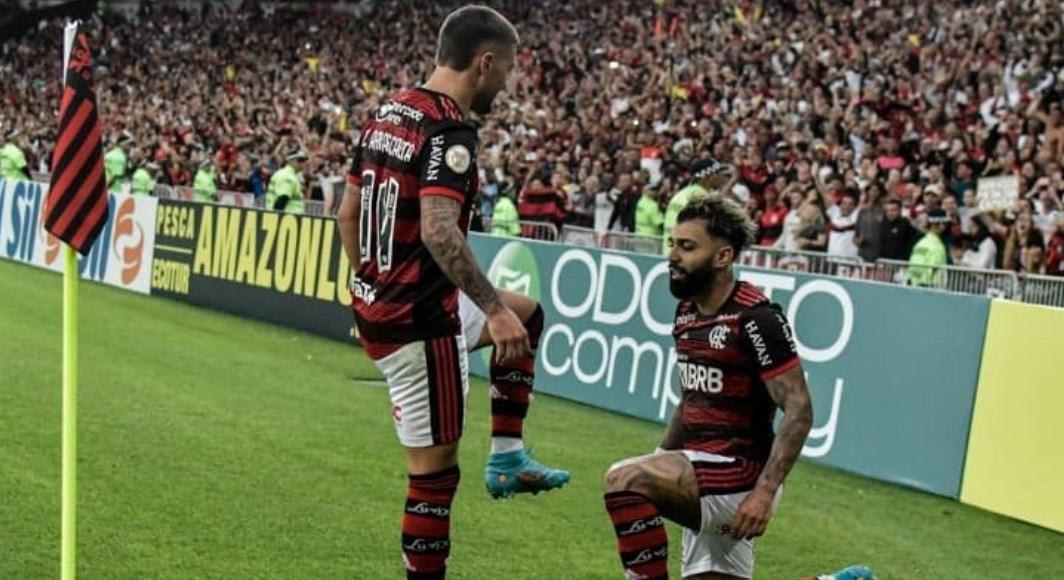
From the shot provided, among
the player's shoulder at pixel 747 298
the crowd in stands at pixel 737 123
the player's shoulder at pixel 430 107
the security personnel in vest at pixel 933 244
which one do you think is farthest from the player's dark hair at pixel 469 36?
the security personnel in vest at pixel 933 244

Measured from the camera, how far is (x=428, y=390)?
5.52 m

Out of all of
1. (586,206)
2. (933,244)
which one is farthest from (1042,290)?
(586,206)

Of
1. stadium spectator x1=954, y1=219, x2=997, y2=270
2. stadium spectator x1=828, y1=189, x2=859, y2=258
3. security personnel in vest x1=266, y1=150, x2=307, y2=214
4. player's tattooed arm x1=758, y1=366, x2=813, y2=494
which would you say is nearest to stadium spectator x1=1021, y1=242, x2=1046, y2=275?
stadium spectator x1=954, y1=219, x2=997, y2=270

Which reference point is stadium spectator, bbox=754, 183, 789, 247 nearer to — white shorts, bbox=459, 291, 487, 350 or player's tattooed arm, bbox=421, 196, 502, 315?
white shorts, bbox=459, 291, 487, 350

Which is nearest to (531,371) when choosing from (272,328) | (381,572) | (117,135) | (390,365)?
(390,365)

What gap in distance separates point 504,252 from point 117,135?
24095 millimetres

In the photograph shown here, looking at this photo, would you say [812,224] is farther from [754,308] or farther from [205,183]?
[205,183]

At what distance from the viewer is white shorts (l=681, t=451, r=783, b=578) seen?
5469mm

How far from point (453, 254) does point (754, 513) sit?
137cm

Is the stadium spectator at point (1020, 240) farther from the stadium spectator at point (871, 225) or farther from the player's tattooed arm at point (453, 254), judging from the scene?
the player's tattooed arm at point (453, 254)

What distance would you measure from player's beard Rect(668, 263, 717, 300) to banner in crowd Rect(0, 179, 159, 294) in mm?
15901

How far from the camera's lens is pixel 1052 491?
9156 mm

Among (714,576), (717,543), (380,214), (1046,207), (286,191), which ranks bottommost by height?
(714,576)

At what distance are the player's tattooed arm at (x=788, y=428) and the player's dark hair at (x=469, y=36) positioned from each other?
1.55 m
